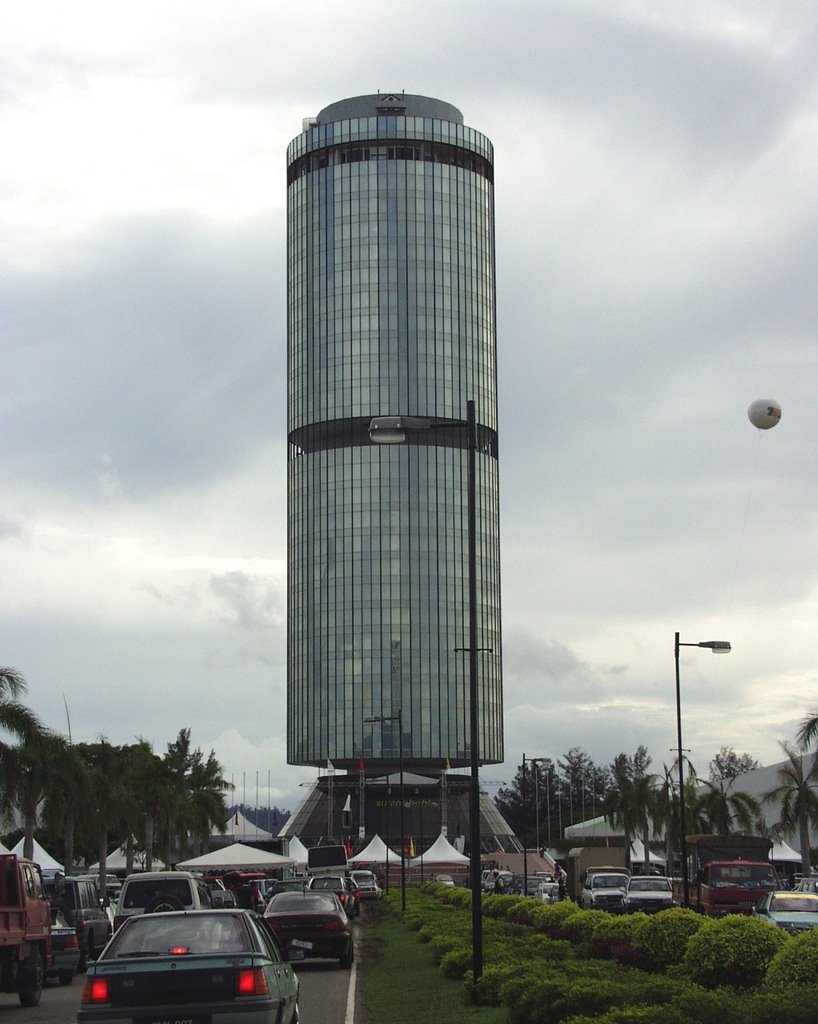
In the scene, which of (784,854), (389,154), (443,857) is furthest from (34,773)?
(389,154)

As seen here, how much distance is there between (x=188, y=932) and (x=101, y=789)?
6901 centimetres

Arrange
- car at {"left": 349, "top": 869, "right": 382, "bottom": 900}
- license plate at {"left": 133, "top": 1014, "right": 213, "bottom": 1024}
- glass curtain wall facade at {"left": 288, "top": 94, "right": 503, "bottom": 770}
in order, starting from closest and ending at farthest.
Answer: license plate at {"left": 133, "top": 1014, "right": 213, "bottom": 1024}
car at {"left": 349, "top": 869, "right": 382, "bottom": 900}
glass curtain wall facade at {"left": 288, "top": 94, "right": 503, "bottom": 770}

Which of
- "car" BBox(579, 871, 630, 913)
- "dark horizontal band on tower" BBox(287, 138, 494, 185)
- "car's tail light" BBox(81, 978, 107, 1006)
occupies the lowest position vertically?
"car" BBox(579, 871, 630, 913)

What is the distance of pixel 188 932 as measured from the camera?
52.1 ft

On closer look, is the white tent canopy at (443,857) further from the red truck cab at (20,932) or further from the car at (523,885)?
the red truck cab at (20,932)

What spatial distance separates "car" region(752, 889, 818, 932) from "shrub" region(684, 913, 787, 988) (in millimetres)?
11175

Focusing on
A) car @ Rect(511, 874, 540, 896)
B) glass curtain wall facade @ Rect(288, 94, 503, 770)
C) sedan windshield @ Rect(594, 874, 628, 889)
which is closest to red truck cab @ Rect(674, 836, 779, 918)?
sedan windshield @ Rect(594, 874, 628, 889)

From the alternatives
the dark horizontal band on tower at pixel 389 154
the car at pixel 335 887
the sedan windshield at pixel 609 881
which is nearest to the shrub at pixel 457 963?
the car at pixel 335 887

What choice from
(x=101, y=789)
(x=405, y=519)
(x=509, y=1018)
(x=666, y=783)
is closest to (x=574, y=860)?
(x=101, y=789)

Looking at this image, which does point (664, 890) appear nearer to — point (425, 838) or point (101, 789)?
point (101, 789)

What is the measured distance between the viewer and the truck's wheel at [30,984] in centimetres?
2594

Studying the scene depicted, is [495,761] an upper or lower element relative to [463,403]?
lower

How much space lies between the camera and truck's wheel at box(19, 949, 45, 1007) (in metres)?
25.9

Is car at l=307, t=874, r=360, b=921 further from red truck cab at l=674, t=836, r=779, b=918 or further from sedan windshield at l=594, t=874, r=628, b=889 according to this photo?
red truck cab at l=674, t=836, r=779, b=918
